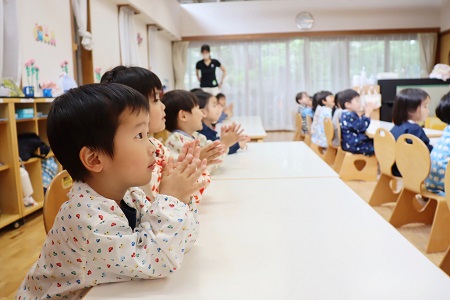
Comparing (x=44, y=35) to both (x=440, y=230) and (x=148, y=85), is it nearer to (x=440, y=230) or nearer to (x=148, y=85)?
(x=148, y=85)

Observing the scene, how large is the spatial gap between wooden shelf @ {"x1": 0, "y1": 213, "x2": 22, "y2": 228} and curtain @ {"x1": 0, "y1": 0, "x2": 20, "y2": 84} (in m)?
1.05

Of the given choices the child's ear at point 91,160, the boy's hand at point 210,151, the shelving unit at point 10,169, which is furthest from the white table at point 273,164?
the shelving unit at point 10,169

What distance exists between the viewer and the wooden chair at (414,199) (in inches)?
94.7

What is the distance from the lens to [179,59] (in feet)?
32.1

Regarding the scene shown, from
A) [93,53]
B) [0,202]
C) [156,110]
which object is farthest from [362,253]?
[93,53]

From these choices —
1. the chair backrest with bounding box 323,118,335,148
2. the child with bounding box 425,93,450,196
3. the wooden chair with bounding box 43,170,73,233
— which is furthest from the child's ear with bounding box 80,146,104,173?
the chair backrest with bounding box 323,118,335,148

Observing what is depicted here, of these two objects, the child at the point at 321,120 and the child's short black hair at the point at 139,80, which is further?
the child at the point at 321,120

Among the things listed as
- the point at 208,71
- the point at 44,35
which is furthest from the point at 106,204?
the point at 208,71

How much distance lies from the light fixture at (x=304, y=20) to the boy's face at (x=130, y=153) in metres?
8.78

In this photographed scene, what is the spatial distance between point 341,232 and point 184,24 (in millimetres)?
9180

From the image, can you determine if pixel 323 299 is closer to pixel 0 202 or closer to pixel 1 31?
pixel 0 202

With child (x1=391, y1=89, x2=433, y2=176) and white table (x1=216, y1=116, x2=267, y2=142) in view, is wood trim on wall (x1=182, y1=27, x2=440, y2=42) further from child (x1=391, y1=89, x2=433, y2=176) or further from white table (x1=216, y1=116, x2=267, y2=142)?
child (x1=391, y1=89, x2=433, y2=176)

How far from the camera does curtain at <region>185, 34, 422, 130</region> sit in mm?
9742

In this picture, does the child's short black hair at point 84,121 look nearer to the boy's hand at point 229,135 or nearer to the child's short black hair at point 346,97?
the boy's hand at point 229,135
